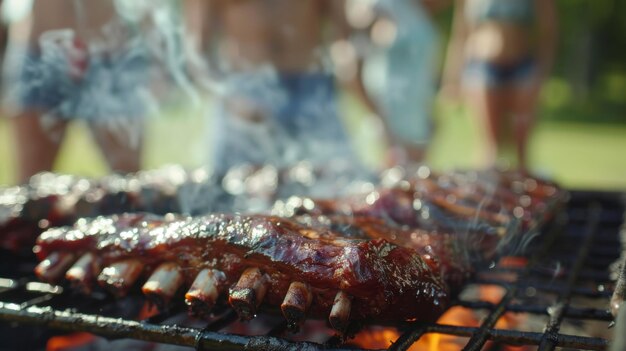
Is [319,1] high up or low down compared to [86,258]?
up

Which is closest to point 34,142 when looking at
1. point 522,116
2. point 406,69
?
point 406,69

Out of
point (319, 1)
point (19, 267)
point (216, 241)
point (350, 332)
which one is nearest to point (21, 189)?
point (19, 267)

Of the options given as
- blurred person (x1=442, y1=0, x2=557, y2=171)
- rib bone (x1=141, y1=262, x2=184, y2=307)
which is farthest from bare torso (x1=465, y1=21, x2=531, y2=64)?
rib bone (x1=141, y1=262, x2=184, y2=307)

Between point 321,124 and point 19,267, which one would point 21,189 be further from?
point 321,124

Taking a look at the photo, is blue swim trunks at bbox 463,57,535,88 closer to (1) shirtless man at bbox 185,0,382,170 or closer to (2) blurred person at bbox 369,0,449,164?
(2) blurred person at bbox 369,0,449,164

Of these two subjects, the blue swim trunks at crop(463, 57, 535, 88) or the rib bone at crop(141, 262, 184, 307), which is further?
the blue swim trunks at crop(463, 57, 535, 88)

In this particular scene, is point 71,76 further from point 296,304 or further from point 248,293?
point 296,304
